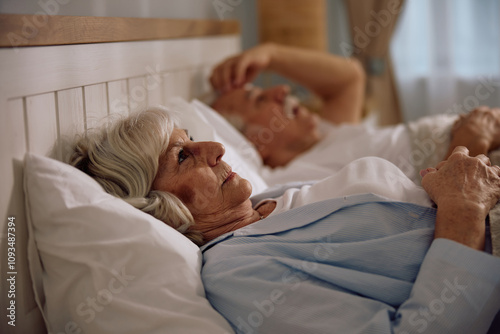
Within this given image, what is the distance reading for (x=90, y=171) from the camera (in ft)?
3.54

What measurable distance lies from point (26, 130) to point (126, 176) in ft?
0.75

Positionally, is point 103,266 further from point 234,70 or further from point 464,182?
point 234,70

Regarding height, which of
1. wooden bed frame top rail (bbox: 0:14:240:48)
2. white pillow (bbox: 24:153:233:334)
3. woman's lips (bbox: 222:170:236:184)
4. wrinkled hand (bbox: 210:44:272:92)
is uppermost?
wooden bed frame top rail (bbox: 0:14:240:48)

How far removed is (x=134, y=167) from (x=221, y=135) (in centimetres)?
61

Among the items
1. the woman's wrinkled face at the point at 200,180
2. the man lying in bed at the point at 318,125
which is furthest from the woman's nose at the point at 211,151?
the man lying in bed at the point at 318,125

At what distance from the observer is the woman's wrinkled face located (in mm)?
1089

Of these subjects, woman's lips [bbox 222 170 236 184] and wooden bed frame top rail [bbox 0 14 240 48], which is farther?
woman's lips [bbox 222 170 236 184]

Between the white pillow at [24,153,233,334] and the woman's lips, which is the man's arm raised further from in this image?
the white pillow at [24,153,233,334]

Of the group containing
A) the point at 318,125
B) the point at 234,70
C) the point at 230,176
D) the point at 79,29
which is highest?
the point at 79,29

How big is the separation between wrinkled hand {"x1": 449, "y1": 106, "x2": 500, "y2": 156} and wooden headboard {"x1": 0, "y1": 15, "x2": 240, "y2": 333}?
98 cm

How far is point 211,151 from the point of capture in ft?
3.65

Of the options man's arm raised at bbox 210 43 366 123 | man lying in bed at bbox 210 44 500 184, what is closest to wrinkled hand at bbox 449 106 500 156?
man lying in bed at bbox 210 44 500 184

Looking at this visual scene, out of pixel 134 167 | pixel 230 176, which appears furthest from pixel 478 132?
pixel 134 167

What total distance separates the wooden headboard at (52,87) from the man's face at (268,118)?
45 centimetres
